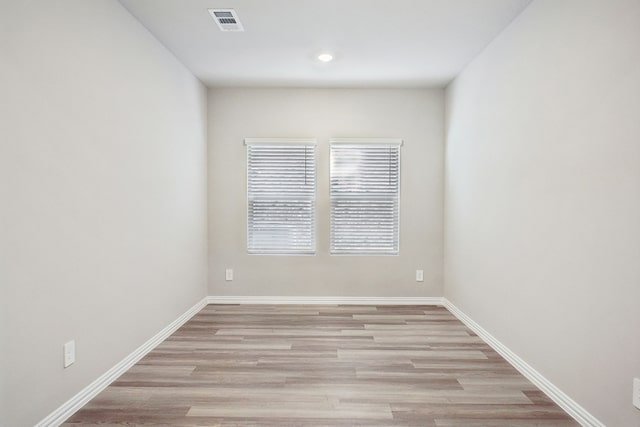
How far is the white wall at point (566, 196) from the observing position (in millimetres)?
1727

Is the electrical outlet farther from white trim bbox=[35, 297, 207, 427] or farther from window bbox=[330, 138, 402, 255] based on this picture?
window bbox=[330, 138, 402, 255]

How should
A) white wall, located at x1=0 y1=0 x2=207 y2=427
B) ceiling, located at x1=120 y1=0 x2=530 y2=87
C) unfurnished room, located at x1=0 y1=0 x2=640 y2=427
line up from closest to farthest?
white wall, located at x1=0 y1=0 x2=207 y2=427
unfurnished room, located at x1=0 y1=0 x2=640 y2=427
ceiling, located at x1=120 y1=0 x2=530 y2=87

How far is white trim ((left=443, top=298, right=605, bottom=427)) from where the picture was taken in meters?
1.97

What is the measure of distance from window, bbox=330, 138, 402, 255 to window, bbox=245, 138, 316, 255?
29cm

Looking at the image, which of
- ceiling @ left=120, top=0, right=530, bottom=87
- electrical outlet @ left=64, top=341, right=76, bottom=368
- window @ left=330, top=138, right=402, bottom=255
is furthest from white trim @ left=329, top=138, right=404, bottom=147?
electrical outlet @ left=64, top=341, right=76, bottom=368

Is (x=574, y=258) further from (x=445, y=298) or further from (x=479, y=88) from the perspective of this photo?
(x=445, y=298)

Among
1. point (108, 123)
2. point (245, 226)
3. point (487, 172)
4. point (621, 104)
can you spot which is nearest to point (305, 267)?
point (245, 226)

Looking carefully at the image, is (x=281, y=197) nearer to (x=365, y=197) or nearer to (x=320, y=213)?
(x=320, y=213)

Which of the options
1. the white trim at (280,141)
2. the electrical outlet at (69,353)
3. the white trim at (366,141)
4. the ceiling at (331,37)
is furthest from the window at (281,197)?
the electrical outlet at (69,353)

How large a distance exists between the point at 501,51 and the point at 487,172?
0.99 meters

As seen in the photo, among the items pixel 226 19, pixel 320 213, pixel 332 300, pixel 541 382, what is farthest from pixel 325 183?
pixel 541 382

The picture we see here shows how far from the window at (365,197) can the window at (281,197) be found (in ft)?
0.96

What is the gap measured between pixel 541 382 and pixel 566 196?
3.98ft

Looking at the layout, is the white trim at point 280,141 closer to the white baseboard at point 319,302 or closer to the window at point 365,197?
the window at point 365,197
